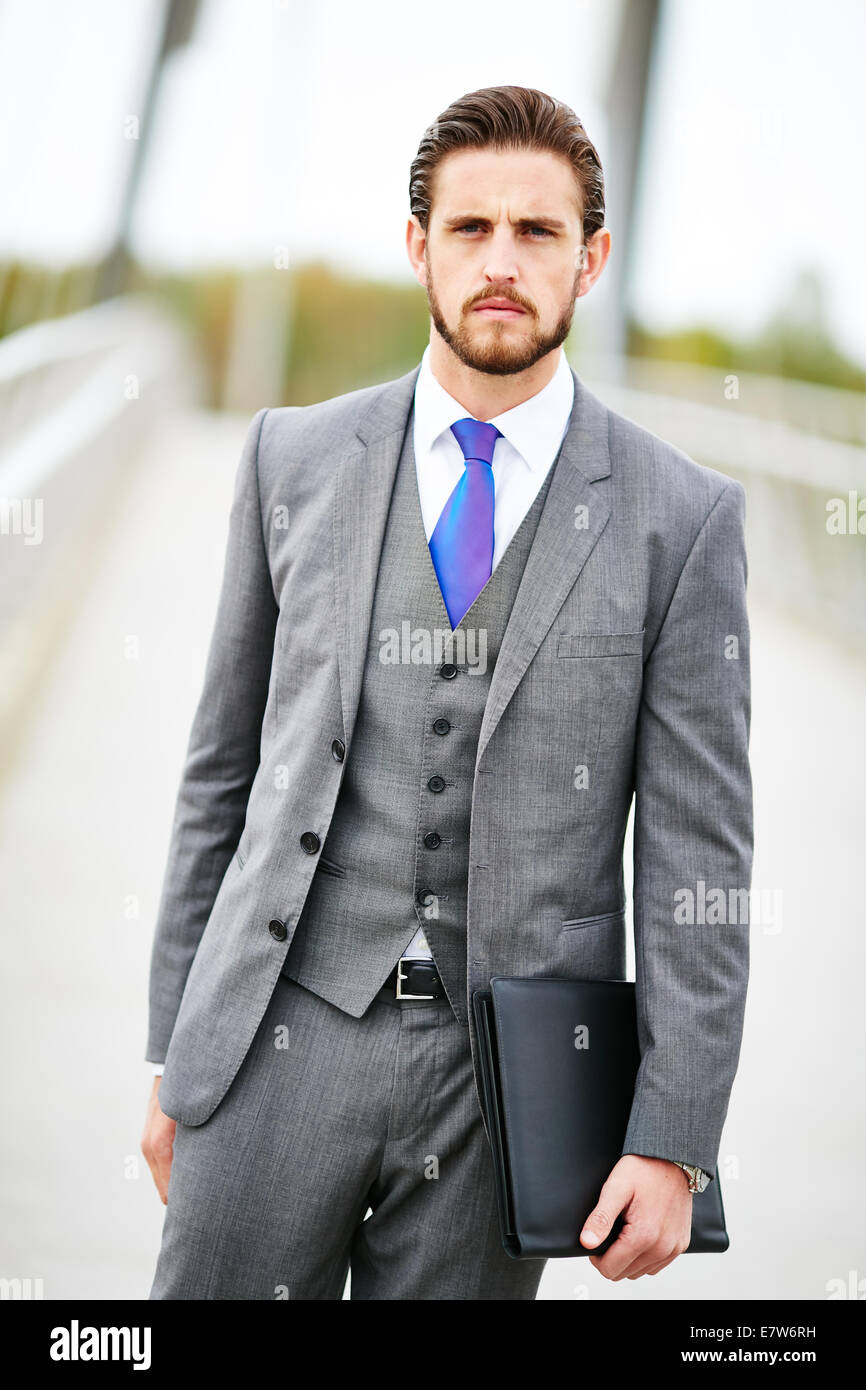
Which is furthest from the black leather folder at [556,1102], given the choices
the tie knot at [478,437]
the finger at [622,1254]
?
the tie knot at [478,437]

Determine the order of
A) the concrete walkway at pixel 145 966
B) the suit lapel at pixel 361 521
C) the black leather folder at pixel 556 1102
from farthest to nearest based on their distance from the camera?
the concrete walkway at pixel 145 966 < the suit lapel at pixel 361 521 < the black leather folder at pixel 556 1102

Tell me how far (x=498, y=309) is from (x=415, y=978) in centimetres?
70

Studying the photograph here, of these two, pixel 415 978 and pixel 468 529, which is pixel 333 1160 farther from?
pixel 468 529

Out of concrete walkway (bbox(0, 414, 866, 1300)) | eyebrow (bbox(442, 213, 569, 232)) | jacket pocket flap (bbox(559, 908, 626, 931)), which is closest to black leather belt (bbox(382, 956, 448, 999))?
jacket pocket flap (bbox(559, 908, 626, 931))

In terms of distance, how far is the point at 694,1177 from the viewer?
52.0 inches

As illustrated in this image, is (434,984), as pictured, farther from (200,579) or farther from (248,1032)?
(200,579)

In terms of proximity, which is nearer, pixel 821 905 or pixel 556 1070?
pixel 556 1070

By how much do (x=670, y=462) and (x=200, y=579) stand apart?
5.68 metres

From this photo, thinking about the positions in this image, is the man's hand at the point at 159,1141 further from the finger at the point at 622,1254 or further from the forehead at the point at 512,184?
the forehead at the point at 512,184

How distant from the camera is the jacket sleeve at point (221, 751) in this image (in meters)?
1.49

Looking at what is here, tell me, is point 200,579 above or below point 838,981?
above

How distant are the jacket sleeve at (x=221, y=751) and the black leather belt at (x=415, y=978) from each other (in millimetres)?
282

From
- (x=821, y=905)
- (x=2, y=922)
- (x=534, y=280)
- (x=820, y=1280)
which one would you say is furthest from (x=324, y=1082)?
(x=821, y=905)

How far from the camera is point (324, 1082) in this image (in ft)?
4.51
